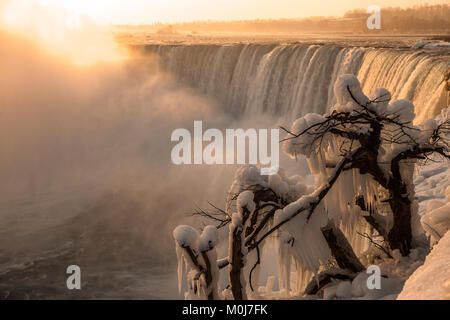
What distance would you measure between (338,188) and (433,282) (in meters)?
2.00

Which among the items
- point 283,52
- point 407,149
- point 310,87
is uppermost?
point 283,52

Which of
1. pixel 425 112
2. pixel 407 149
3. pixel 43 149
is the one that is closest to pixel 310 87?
pixel 425 112

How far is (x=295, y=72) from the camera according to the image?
2055 cm

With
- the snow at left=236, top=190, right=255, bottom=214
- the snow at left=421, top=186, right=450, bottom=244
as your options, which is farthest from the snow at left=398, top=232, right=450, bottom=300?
the snow at left=236, top=190, right=255, bottom=214

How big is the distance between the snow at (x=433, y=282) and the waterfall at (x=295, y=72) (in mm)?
9539

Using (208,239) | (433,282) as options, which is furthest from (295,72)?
(433,282)

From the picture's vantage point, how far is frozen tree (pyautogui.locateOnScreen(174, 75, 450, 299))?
436 cm

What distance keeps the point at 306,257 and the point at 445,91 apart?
28.4 feet

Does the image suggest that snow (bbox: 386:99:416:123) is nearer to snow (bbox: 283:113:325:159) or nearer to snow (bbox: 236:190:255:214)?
snow (bbox: 283:113:325:159)

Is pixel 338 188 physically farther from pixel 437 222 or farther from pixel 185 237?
pixel 185 237

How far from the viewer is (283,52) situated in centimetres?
→ 2133

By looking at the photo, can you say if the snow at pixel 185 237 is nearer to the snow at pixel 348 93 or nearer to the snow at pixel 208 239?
the snow at pixel 208 239
